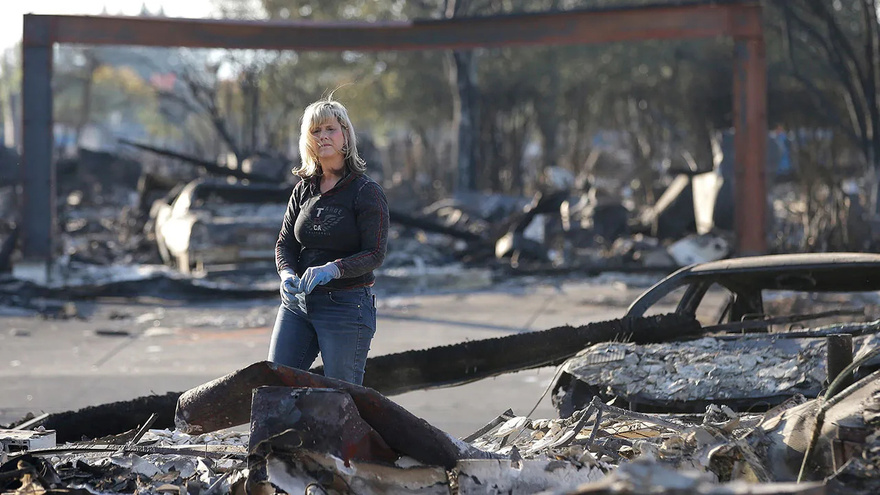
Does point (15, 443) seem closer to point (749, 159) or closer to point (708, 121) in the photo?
point (749, 159)

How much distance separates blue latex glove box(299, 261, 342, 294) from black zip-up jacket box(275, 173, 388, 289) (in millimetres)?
75

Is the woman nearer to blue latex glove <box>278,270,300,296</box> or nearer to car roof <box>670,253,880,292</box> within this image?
blue latex glove <box>278,270,300,296</box>

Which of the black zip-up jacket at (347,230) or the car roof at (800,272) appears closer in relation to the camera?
the black zip-up jacket at (347,230)

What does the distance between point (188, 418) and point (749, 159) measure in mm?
11932

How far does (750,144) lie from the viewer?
15.0m

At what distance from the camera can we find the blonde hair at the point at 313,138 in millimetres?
4879

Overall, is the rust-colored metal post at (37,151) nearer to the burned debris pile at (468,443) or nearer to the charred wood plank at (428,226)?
the charred wood plank at (428,226)

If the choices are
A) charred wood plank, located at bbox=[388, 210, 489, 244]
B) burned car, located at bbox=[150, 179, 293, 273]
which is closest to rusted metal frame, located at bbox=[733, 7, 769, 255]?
charred wood plank, located at bbox=[388, 210, 489, 244]

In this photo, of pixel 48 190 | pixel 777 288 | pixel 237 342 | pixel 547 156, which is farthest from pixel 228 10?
pixel 777 288

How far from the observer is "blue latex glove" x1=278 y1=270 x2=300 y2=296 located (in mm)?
4742

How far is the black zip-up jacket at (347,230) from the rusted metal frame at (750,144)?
11003 millimetres

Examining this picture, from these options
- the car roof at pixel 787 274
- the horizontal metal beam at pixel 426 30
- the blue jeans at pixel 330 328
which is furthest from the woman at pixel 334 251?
the horizontal metal beam at pixel 426 30

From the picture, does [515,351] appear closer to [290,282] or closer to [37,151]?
[290,282]

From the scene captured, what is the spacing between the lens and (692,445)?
14.5ft
